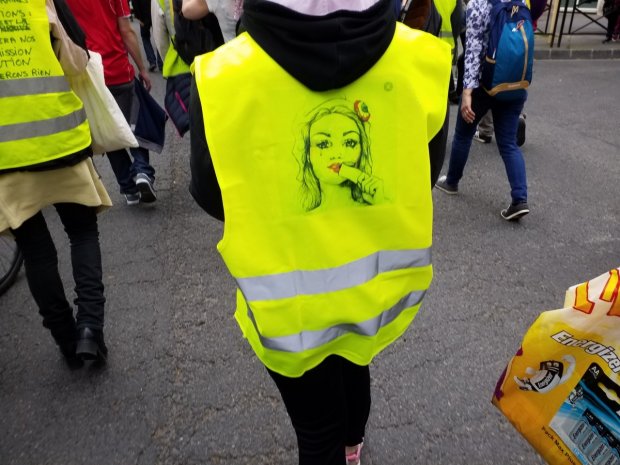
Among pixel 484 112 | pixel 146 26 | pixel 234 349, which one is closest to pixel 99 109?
pixel 234 349

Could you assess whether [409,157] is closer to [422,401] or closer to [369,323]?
[369,323]

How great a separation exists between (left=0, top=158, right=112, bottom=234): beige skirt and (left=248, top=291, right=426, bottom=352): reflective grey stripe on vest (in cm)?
134

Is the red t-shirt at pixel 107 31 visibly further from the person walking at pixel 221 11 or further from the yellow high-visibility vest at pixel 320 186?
the yellow high-visibility vest at pixel 320 186

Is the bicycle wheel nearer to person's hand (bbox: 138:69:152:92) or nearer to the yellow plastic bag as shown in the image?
person's hand (bbox: 138:69:152:92)

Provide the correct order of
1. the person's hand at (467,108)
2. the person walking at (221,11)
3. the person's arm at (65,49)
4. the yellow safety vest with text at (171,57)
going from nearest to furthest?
1. the person's arm at (65,49)
2. the person walking at (221,11)
3. the yellow safety vest with text at (171,57)
4. the person's hand at (467,108)

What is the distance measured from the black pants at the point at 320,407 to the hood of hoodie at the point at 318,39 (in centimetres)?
74

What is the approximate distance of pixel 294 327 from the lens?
4.25ft

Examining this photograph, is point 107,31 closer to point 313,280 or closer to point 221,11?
point 221,11

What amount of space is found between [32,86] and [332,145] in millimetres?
1470

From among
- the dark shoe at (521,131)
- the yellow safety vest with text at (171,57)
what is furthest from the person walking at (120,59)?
the dark shoe at (521,131)

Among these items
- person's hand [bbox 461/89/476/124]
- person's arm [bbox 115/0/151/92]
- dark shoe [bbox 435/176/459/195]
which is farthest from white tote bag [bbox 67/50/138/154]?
dark shoe [bbox 435/176/459/195]

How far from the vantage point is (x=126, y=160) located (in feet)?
13.9

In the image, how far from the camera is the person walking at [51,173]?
82.1 inches

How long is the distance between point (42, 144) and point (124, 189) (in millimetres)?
2231
